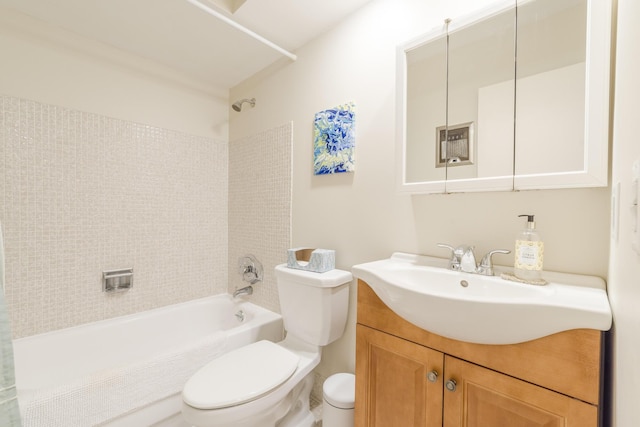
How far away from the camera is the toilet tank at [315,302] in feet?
4.45

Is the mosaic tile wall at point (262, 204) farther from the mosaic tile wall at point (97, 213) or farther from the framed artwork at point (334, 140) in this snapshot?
the framed artwork at point (334, 140)

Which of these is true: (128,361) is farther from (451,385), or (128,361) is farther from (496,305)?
(496,305)

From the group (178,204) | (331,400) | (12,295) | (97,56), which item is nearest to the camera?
(331,400)

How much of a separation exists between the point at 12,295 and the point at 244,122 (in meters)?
1.74

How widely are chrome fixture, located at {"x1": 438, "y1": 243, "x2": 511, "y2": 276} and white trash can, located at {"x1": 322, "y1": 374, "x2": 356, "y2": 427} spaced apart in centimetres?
73

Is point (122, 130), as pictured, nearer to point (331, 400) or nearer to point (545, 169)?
point (331, 400)

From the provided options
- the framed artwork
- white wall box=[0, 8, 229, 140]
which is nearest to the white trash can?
the framed artwork

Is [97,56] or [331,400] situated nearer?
[331,400]

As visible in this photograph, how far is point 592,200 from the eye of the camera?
86 cm

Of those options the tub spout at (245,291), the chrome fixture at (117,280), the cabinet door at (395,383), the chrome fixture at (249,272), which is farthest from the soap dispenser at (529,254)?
the chrome fixture at (117,280)

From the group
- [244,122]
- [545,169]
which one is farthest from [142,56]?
[545,169]

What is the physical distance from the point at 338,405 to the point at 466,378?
2.19 ft

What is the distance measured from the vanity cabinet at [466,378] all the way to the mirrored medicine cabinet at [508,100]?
0.50 meters

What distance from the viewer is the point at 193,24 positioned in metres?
1.56
